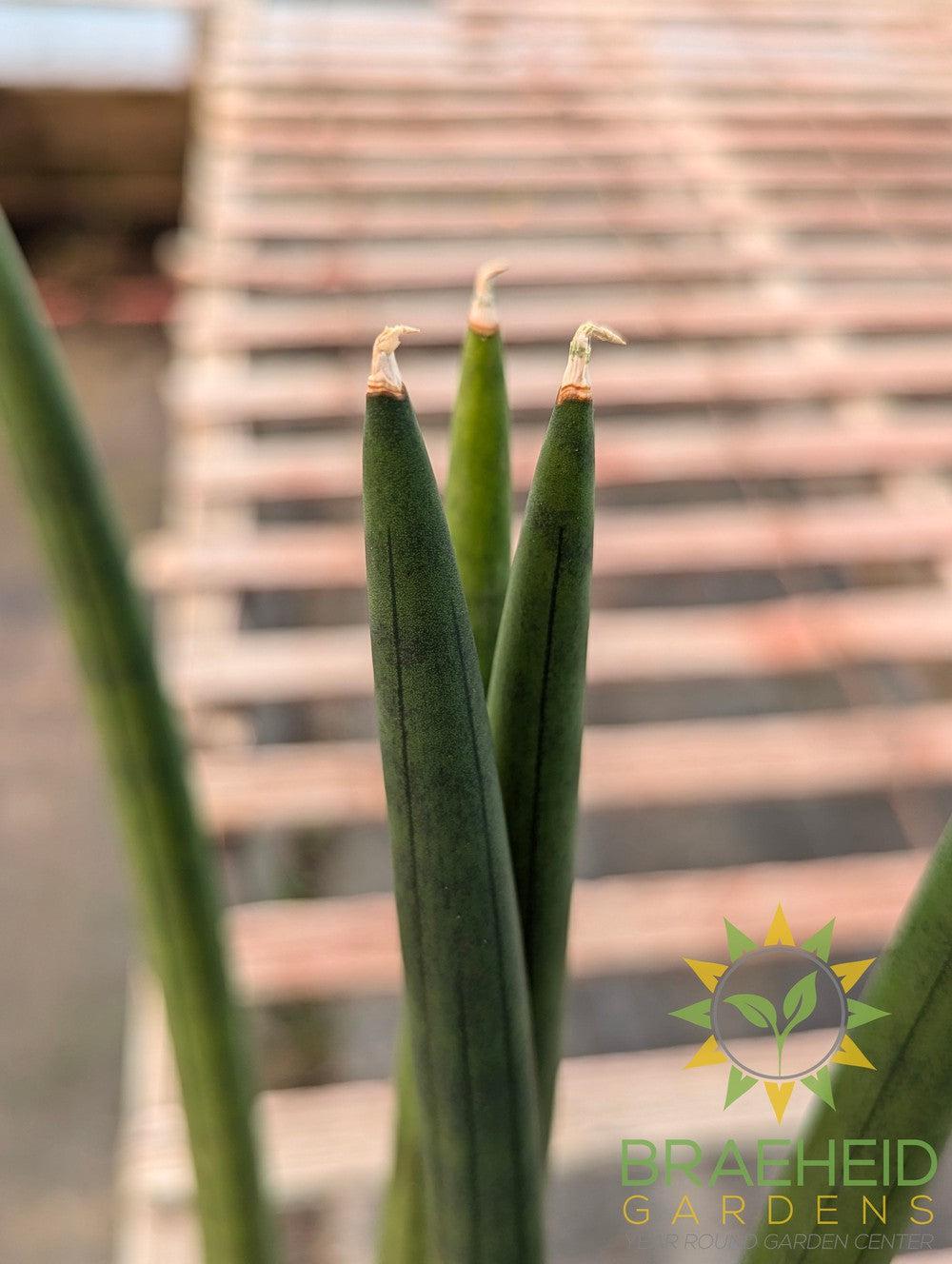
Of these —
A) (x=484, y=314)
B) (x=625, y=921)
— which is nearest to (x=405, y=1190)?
(x=484, y=314)

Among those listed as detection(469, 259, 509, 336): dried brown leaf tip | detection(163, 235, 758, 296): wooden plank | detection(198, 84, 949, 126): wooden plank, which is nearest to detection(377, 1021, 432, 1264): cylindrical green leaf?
detection(469, 259, 509, 336): dried brown leaf tip

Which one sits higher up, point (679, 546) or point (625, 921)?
point (679, 546)

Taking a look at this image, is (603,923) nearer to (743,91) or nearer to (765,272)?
(765,272)

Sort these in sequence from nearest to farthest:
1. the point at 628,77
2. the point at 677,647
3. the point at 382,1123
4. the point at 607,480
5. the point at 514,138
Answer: the point at 382,1123, the point at 677,647, the point at 607,480, the point at 514,138, the point at 628,77

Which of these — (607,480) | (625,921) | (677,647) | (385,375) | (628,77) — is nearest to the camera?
(385,375)

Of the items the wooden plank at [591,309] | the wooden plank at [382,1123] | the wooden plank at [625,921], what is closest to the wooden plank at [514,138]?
the wooden plank at [591,309]

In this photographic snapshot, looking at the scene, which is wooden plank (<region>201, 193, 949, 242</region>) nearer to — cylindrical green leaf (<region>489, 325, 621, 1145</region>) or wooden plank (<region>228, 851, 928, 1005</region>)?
wooden plank (<region>228, 851, 928, 1005</region>)

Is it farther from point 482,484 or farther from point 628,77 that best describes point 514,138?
point 482,484

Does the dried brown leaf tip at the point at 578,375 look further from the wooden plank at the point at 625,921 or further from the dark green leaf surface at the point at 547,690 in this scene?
the wooden plank at the point at 625,921
